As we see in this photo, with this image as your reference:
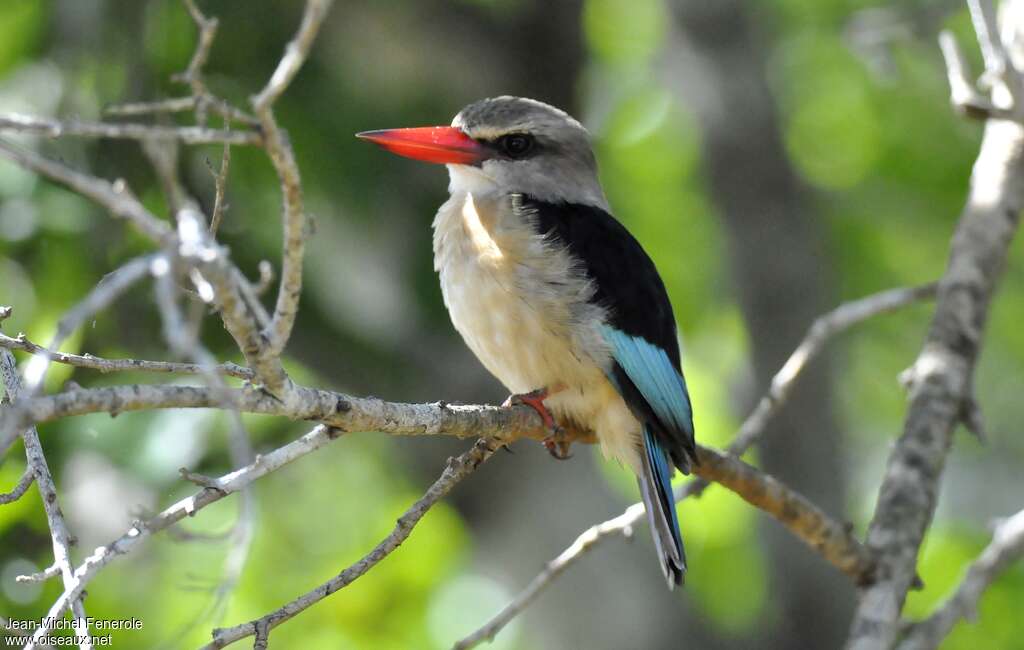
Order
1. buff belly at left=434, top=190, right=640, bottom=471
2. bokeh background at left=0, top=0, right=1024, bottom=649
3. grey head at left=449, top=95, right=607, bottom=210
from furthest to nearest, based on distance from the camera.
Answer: bokeh background at left=0, top=0, right=1024, bottom=649 → grey head at left=449, top=95, right=607, bottom=210 → buff belly at left=434, top=190, right=640, bottom=471

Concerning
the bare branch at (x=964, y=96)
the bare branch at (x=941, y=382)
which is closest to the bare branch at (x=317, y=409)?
the bare branch at (x=941, y=382)

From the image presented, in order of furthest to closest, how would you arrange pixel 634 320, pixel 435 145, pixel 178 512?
pixel 435 145 < pixel 634 320 < pixel 178 512

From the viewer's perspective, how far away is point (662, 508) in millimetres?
3064

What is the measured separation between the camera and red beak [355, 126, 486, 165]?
11.4 feet

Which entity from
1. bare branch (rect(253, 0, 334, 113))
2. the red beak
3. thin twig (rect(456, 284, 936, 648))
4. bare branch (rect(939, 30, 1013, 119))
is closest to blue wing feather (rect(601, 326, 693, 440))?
thin twig (rect(456, 284, 936, 648))

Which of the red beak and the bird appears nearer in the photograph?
the bird

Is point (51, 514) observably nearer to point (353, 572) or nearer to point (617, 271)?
point (353, 572)

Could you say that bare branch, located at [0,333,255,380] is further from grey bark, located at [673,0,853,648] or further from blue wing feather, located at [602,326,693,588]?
grey bark, located at [673,0,853,648]

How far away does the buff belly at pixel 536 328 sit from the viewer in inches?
125

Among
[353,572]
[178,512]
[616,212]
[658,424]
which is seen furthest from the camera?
[616,212]

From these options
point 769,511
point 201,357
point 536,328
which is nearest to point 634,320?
point 536,328

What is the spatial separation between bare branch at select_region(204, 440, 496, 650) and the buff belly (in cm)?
88

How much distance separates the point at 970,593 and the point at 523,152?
1828mm

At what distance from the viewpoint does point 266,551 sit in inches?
217
